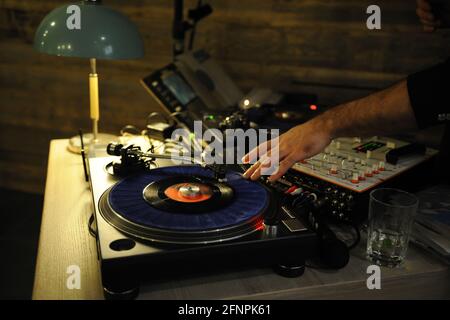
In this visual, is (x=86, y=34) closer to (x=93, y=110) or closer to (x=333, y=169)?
(x=93, y=110)

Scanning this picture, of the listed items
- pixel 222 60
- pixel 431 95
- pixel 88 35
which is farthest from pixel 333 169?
pixel 222 60

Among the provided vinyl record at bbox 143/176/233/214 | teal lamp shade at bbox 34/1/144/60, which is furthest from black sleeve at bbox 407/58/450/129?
teal lamp shade at bbox 34/1/144/60

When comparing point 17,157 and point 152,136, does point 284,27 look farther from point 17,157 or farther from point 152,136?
point 17,157

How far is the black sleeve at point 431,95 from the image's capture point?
0.84 meters

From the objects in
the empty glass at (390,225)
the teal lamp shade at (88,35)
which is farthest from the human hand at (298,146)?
the teal lamp shade at (88,35)

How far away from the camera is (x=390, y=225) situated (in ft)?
2.96

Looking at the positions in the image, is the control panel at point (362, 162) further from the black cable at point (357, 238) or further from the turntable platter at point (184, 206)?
the turntable platter at point (184, 206)

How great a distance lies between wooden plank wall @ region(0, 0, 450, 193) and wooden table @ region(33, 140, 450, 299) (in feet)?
3.54

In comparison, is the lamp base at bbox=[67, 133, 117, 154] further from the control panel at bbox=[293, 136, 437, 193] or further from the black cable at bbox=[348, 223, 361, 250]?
the black cable at bbox=[348, 223, 361, 250]

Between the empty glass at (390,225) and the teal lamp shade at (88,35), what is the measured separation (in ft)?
2.59

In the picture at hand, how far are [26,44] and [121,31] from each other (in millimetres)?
1215

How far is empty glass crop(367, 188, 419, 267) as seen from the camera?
0.88 meters

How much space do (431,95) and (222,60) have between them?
130 cm
